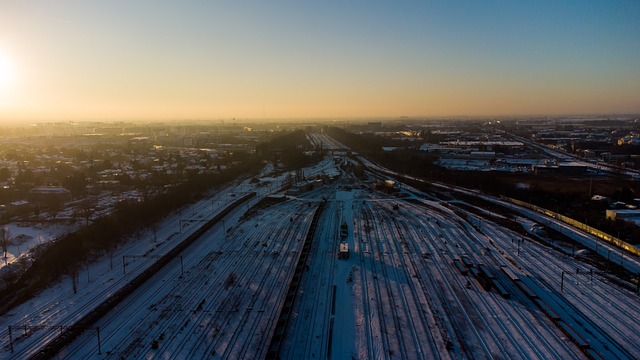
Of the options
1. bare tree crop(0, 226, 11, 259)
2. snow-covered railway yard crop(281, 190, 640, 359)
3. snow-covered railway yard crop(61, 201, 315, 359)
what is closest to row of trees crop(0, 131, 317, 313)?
bare tree crop(0, 226, 11, 259)

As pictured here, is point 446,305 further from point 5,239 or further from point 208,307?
point 5,239

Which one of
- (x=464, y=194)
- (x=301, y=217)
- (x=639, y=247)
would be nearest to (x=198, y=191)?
(x=301, y=217)

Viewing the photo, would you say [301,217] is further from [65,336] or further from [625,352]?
[625,352]

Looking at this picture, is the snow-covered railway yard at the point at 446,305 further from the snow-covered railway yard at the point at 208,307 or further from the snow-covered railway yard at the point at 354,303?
the snow-covered railway yard at the point at 208,307

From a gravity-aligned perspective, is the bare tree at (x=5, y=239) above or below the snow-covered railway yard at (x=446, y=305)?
above

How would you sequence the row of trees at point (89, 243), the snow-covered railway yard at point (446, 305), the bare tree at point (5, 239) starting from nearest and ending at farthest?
the snow-covered railway yard at point (446, 305) → the row of trees at point (89, 243) → the bare tree at point (5, 239)

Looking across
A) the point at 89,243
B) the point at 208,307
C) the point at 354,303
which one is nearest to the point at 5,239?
the point at 89,243

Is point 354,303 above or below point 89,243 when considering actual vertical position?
below

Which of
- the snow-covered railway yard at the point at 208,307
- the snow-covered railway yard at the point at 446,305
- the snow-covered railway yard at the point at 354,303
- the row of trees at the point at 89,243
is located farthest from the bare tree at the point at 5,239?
the snow-covered railway yard at the point at 446,305
